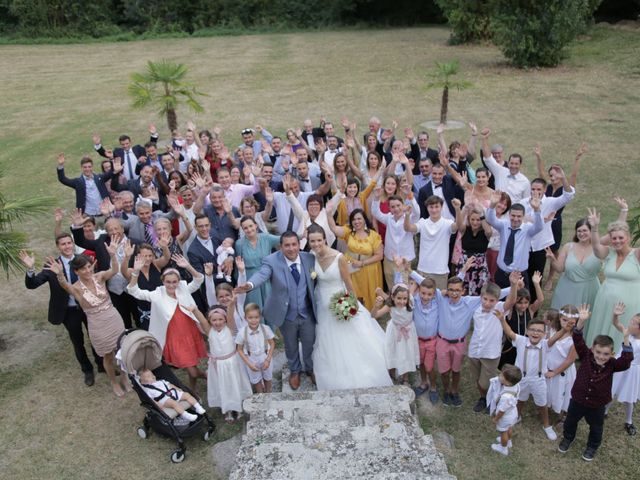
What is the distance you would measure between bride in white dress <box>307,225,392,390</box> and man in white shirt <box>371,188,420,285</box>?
1240 mm

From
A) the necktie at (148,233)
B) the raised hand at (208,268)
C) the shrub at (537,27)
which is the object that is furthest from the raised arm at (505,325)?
the shrub at (537,27)

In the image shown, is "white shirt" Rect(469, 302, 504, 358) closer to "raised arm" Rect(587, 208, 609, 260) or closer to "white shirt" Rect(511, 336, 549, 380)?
"white shirt" Rect(511, 336, 549, 380)

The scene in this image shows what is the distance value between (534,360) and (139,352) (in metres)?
4.39

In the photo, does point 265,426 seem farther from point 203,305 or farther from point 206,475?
point 203,305

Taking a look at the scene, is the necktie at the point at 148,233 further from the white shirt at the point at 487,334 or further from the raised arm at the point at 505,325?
the raised arm at the point at 505,325

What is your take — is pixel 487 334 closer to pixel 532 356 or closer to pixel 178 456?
pixel 532 356

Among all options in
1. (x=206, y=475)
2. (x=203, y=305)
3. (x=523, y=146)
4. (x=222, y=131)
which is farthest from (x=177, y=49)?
(x=206, y=475)

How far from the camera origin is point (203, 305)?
7895 millimetres

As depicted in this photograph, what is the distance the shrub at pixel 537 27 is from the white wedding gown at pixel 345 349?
2089 cm

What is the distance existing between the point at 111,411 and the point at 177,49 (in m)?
36.3

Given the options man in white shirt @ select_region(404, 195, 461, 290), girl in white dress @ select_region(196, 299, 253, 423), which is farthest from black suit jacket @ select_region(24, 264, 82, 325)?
man in white shirt @ select_region(404, 195, 461, 290)

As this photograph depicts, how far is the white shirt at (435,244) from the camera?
7.74 m

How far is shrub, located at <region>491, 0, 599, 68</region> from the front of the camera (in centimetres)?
2283

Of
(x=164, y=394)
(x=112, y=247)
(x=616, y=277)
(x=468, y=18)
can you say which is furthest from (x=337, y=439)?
(x=468, y=18)
